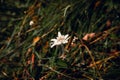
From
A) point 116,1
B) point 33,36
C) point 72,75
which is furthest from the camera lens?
point 33,36

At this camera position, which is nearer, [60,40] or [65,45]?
[60,40]

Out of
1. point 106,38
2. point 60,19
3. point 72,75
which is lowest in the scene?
point 72,75

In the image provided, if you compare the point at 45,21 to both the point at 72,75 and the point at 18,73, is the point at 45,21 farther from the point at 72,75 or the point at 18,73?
the point at 72,75

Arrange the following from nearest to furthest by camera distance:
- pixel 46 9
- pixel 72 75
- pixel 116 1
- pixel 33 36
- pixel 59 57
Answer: pixel 72 75, pixel 59 57, pixel 116 1, pixel 33 36, pixel 46 9

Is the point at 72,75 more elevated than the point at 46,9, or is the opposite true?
the point at 46,9

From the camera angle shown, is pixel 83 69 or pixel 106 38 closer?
pixel 83 69

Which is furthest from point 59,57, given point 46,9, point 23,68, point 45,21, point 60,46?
point 46,9

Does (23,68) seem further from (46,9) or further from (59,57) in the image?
(46,9)

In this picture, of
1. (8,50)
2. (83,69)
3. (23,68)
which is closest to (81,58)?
(83,69)
